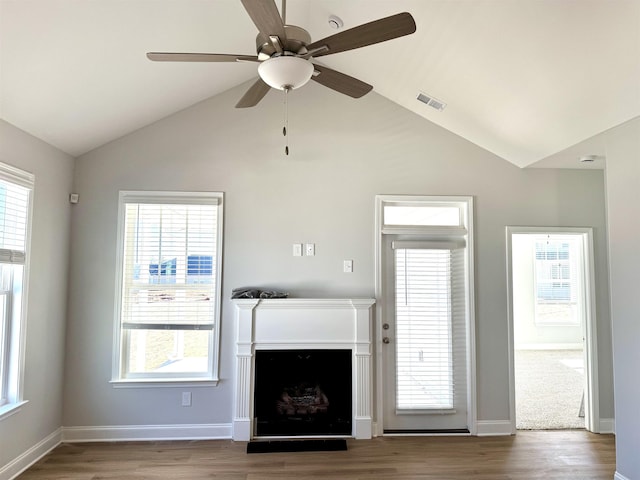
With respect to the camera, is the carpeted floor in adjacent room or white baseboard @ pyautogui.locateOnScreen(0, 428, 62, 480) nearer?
white baseboard @ pyautogui.locateOnScreen(0, 428, 62, 480)

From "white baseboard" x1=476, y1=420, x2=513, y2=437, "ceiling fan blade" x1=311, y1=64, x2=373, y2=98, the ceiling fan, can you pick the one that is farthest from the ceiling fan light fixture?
"white baseboard" x1=476, y1=420, x2=513, y2=437

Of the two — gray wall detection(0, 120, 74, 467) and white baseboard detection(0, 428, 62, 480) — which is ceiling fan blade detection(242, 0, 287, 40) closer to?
gray wall detection(0, 120, 74, 467)

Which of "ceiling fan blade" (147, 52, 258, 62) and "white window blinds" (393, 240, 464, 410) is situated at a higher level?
"ceiling fan blade" (147, 52, 258, 62)

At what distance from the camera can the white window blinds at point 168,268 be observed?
139 inches

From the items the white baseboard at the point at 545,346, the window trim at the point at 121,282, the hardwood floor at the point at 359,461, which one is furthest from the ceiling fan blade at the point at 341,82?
the white baseboard at the point at 545,346

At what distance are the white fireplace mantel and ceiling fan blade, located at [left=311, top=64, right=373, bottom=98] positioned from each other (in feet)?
6.23

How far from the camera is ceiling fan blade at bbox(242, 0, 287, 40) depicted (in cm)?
144

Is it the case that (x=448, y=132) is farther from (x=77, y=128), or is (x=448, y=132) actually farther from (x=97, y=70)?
(x=77, y=128)

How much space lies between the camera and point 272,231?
363 centimetres

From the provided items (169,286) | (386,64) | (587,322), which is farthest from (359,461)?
(386,64)

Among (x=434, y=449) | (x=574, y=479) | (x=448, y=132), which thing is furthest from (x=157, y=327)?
(x=574, y=479)

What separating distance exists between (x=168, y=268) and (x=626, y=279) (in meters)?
3.68

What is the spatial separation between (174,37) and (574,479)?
14.3ft

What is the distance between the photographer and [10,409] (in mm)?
2727
